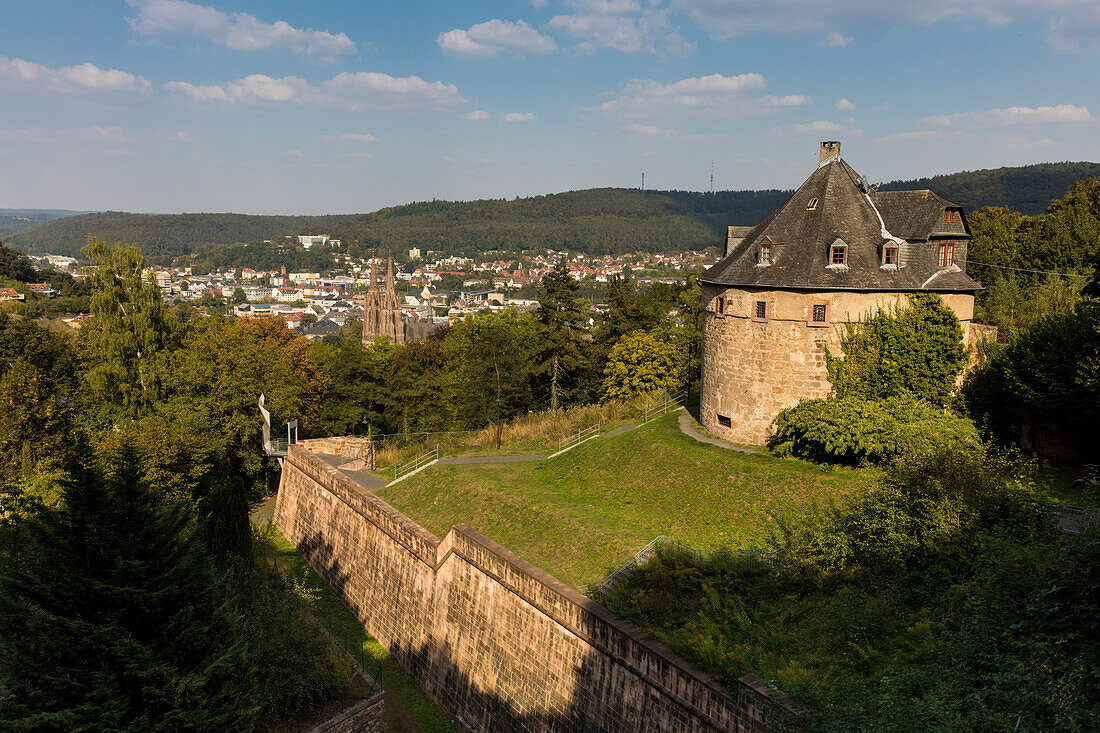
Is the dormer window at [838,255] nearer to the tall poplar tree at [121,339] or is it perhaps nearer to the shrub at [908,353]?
the shrub at [908,353]

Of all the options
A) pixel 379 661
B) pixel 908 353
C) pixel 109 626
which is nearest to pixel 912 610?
pixel 109 626

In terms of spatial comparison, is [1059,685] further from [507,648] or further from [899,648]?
[507,648]

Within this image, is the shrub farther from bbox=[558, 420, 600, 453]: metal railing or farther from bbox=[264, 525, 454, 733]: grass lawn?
bbox=[264, 525, 454, 733]: grass lawn

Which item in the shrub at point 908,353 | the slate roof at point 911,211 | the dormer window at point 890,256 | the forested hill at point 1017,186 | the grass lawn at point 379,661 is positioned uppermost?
the forested hill at point 1017,186

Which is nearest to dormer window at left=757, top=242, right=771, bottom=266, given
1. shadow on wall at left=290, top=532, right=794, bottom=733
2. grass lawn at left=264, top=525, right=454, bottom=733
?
shadow on wall at left=290, top=532, right=794, bottom=733

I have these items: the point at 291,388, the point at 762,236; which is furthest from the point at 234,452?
the point at 762,236

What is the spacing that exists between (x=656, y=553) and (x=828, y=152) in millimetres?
16582

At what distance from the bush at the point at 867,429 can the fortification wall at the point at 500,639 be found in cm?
968

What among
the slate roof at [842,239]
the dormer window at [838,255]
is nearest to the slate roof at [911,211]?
the slate roof at [842,239]

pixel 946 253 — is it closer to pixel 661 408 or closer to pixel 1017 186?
pixel 661 408

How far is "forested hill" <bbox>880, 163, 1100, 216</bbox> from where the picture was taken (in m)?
104

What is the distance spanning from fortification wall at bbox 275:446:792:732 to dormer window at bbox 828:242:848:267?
13.7 metres

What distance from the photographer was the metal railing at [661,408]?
30.6 meters

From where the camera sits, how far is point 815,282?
21625 mm
